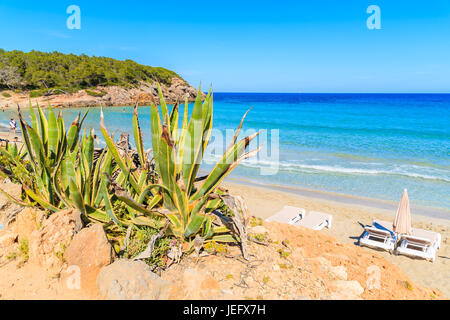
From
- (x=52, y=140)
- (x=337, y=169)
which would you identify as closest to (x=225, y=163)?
(x=52, y=140)

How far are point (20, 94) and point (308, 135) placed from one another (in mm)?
40314

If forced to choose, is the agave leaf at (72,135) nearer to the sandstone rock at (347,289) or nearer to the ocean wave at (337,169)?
the sandstone rock at (347,289)

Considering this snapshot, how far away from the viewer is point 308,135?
995 inches

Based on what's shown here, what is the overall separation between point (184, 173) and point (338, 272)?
1.95 metres

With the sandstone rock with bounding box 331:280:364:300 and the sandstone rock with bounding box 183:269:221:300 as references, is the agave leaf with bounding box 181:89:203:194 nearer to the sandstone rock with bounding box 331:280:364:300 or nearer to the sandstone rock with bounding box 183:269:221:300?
the sandstone rock with bounding box 183:269:221:300

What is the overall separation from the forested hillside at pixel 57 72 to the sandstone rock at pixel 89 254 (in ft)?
130

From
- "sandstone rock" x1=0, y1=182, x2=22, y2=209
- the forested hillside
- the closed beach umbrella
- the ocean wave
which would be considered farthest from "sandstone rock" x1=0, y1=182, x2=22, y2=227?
the forested hillside

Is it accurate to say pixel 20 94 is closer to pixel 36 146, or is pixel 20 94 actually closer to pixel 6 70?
pixel 6 70

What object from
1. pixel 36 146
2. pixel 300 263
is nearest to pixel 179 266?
pixel 300 263

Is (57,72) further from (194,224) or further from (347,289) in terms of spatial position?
(347,289)

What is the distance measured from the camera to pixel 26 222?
316cm

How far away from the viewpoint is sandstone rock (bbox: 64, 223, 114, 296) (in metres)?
2.42

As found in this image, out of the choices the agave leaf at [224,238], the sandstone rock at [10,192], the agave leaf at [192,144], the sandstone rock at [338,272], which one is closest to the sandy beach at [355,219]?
the sandstone rock at [338,272]

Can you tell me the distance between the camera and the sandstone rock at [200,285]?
7.69ft
